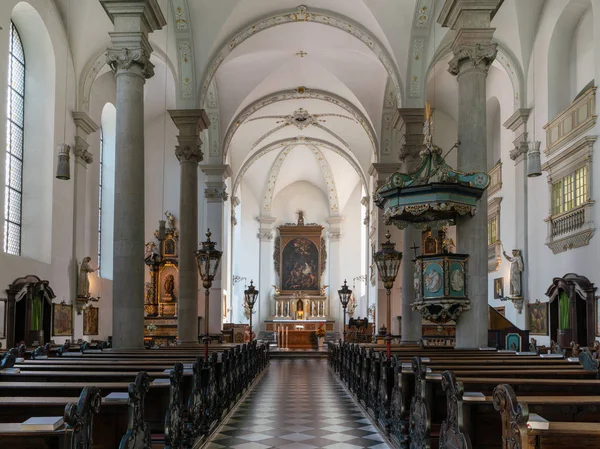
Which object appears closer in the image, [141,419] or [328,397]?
[141,419]

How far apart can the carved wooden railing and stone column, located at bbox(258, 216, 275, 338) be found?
20843 millimetres

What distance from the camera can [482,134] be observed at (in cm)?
1027

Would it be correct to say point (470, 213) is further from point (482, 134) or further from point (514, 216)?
point (514, 216)

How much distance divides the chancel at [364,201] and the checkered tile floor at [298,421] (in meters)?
0.07

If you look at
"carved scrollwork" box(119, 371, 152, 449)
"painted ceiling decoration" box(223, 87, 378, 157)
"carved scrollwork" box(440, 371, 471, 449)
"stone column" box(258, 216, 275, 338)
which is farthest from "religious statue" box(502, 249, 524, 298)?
"stone column" box(258, 216, 275, 338)

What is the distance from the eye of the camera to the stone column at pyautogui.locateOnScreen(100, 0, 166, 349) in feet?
33.3

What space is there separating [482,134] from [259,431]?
545 centimetres

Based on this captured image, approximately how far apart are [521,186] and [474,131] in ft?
25.7

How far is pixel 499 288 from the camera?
19.3 metres

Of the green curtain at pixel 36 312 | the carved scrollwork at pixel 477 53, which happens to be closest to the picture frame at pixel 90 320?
the green curtain at pixel 36 312

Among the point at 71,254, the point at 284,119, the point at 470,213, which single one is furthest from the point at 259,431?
the point at 284,119

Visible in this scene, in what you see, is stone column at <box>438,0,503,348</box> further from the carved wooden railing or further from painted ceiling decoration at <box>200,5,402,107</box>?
painted ceiling decoration at <box>200,5,402,107</box>

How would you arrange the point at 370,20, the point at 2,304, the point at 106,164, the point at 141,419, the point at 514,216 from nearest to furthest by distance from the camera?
the point at 141,419, the point at 2,304, the point at 370,20, the point at 514,216, the point at 106,164

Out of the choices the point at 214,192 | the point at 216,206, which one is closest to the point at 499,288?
the point at 216,206
